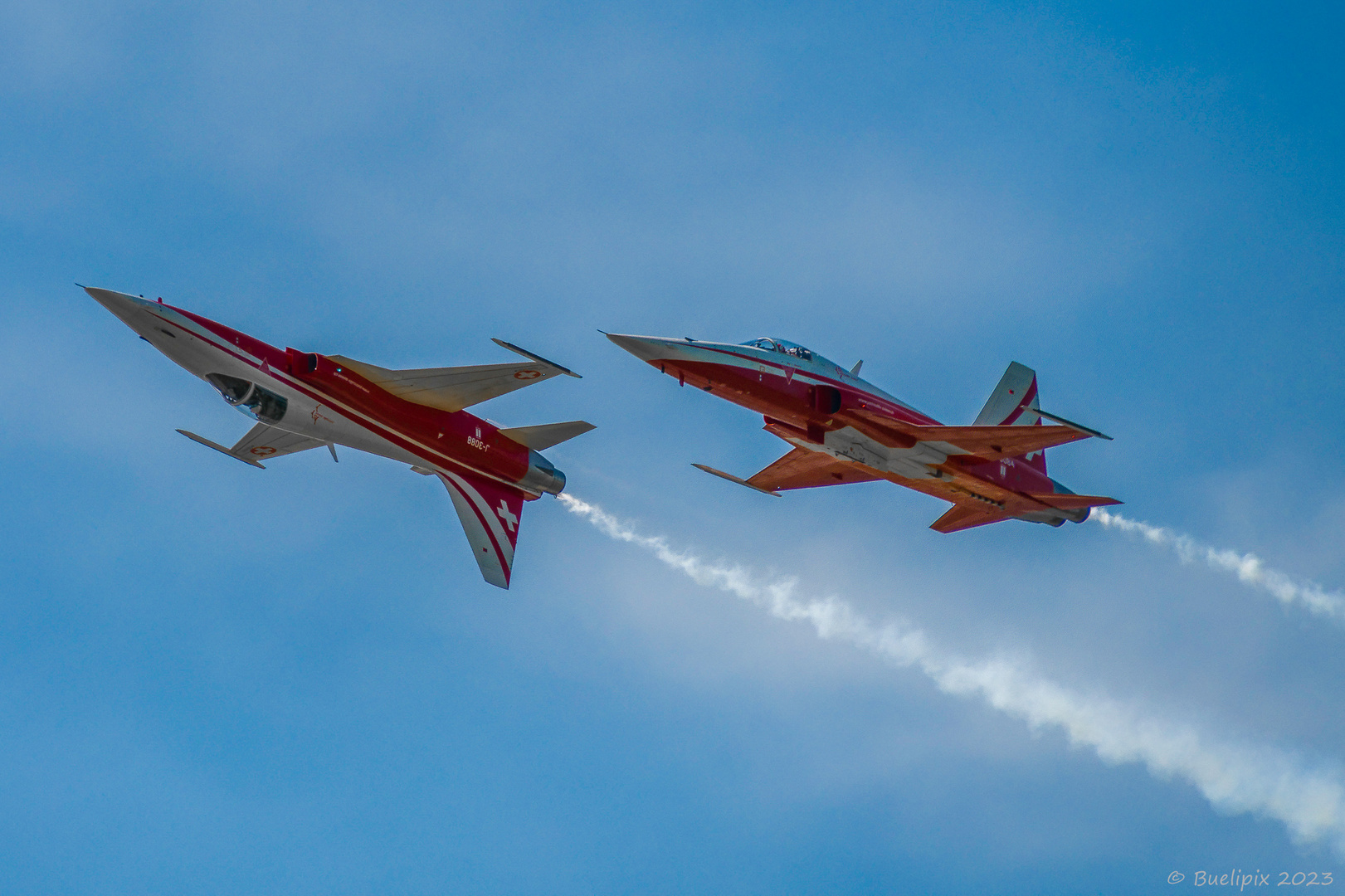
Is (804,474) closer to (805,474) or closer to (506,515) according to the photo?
(805,474)

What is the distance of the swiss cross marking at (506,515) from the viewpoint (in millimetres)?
40094

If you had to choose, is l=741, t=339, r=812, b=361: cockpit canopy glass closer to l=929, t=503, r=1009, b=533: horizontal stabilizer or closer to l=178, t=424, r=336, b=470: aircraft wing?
l=929, t=503, r=1009, b=533: horizontal stabilizer

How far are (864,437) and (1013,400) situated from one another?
9.13m

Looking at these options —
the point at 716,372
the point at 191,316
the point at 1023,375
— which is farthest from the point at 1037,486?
the point at 191,316

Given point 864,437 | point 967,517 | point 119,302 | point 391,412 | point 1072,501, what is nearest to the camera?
point 119,302

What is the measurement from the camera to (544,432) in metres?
38.9

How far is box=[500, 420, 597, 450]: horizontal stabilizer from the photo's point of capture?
127 feet

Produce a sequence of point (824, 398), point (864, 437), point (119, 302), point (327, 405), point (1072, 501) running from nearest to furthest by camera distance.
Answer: point (119, 302) < point (327, 405) < point (824, 398) < point (864, 437) < point (1072, 501)

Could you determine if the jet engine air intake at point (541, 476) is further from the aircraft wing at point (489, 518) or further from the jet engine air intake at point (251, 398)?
the jet engine air intake at point (251, 398)

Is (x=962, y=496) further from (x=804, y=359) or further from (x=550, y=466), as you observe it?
(x=550, y=466)

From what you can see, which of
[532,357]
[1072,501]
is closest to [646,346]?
[532,357]

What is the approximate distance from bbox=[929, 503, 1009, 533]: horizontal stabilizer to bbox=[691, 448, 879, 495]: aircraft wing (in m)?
2.87

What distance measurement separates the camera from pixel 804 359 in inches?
1518

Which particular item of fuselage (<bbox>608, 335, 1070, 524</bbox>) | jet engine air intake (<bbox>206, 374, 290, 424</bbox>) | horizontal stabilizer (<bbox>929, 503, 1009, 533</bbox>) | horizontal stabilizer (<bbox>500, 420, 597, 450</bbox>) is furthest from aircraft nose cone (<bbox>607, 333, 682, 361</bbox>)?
horizontal stabilizer (<bbox>929, 503, 1009, 533</bbox>)
